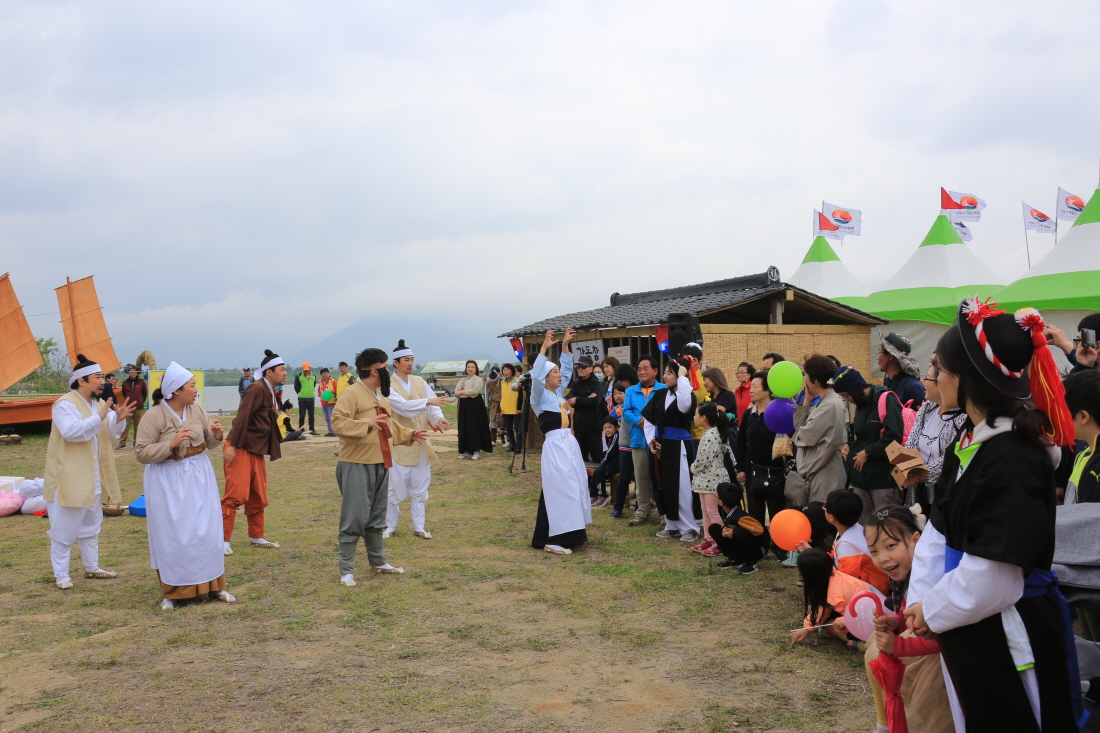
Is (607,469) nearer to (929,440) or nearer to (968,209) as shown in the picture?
(929,440)

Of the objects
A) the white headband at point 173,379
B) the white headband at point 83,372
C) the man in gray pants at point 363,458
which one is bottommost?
the man in gray pants at point 363,458

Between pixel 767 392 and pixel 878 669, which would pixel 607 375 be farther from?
pixel 878 669

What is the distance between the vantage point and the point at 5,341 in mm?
20641

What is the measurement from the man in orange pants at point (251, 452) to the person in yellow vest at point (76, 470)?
105 cm

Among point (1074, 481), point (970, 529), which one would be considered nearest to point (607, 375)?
point (1074, 481)

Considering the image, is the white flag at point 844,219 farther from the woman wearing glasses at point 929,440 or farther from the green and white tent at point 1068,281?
the woman wearing glasses at point 929,440

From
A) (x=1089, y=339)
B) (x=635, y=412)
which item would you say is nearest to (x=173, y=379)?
(x=635, y=412)

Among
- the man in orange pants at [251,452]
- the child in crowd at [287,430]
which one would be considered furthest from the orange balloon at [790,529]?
the child in crowd at [287,430]

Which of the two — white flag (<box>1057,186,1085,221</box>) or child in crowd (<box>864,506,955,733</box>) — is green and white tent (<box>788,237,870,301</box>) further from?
child in crowd (<box>864,506,955,733</box>)

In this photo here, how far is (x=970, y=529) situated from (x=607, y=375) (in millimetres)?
9347

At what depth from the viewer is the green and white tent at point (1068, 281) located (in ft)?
45.3

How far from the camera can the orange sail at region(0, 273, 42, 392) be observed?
20500 mm

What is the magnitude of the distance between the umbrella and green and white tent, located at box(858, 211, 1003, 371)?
1548 centimetres

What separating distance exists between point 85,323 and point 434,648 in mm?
20325
